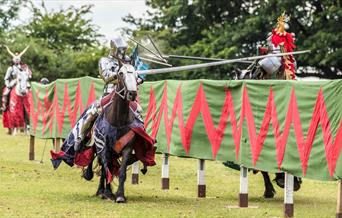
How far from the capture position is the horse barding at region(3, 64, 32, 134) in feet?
94.2

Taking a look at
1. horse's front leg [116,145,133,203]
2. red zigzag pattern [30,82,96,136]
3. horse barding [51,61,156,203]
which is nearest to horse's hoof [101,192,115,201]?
horse barding [51,61,156,203]

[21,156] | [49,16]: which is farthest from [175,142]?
[49,16]

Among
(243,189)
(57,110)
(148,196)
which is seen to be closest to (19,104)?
(57,110)

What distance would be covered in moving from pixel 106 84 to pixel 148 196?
74.0 inches

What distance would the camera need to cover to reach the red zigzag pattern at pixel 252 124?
10.7 meters

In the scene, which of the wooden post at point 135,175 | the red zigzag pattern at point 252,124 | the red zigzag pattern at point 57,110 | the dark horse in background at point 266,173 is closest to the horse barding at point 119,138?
the red zigzag pattern at point 252,124

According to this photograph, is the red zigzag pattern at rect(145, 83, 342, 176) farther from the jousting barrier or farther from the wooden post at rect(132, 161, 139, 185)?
the wooden post at rect(132, 161, 139, 185)

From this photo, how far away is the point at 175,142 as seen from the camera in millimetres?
14344

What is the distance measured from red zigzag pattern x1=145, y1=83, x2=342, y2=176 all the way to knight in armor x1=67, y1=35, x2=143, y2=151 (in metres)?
1.16

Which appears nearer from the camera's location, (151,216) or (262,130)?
(151,216)

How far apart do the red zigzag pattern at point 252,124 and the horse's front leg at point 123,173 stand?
4.51 feet

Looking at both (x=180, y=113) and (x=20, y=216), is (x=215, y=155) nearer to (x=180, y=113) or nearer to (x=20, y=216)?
(x=180, y=113)

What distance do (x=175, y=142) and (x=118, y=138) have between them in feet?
6.05

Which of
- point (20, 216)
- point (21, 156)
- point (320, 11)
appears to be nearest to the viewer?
point (20, 216)
